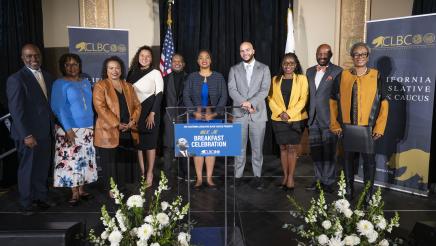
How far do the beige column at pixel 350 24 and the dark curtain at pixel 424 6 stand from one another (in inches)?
32.7

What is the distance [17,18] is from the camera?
4828 millimetres

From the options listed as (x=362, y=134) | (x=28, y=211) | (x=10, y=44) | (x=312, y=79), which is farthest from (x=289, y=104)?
(x=10, y=44)

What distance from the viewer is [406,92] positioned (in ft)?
13.4

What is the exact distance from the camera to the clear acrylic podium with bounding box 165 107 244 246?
7.73 feet

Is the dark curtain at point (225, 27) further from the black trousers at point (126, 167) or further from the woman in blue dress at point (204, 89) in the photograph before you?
the black trousers at point (126, 167)

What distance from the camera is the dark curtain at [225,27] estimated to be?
5.54m

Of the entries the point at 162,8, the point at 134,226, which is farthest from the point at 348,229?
the point at 162,8

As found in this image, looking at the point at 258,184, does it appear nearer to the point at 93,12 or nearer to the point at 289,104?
the point at 289,104

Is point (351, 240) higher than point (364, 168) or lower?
higher

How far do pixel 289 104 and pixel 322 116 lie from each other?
0.35 m

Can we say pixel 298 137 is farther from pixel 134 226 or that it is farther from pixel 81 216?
pixel 134 226

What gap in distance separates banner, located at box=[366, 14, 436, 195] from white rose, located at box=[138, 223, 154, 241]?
321 centimetres

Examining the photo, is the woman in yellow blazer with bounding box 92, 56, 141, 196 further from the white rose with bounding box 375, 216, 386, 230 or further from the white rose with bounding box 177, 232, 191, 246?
the white rose with bounding box 375, 216, 386, 230

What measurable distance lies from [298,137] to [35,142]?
2496mm
